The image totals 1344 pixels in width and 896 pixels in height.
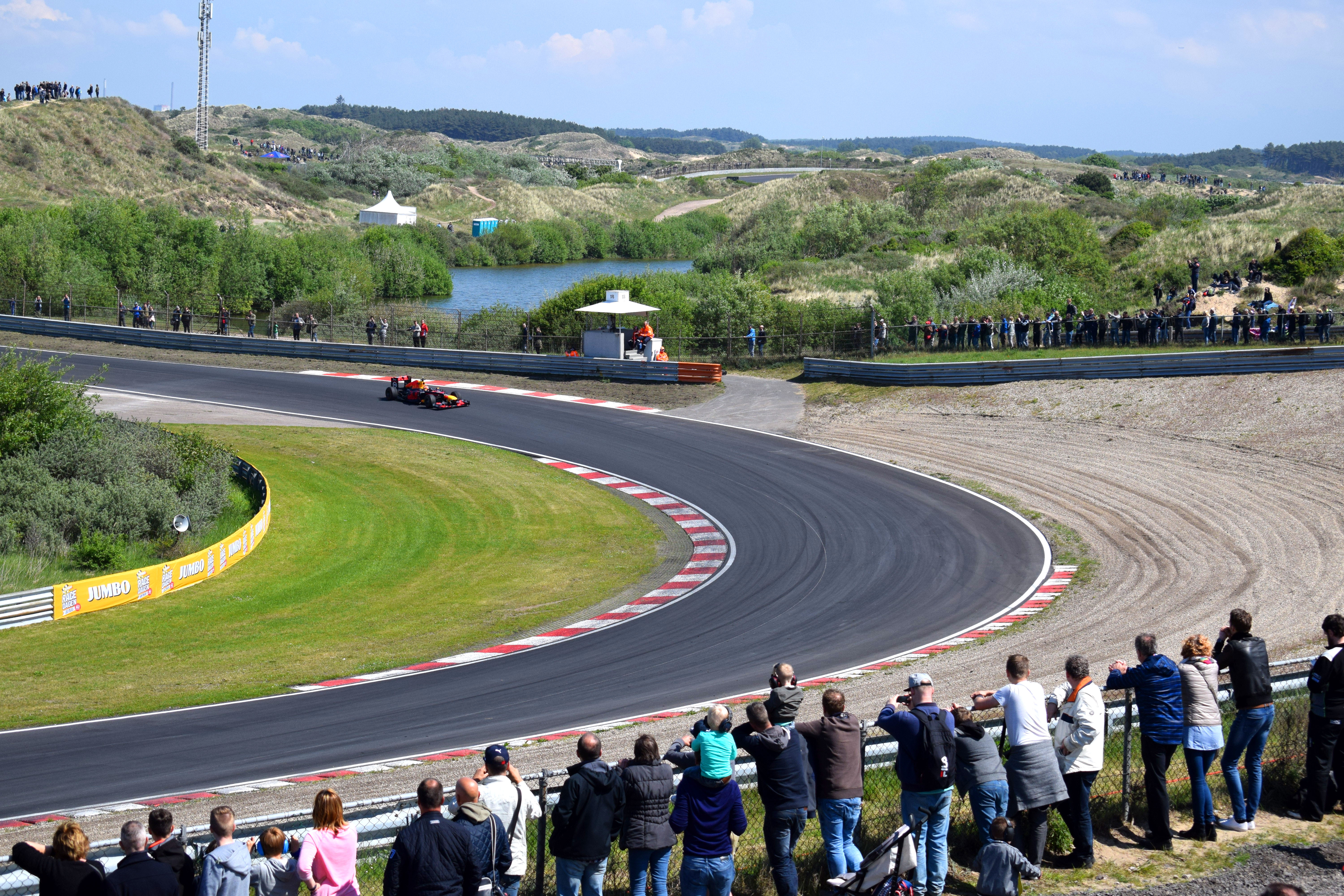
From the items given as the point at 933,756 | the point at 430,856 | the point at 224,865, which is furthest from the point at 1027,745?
the point at 224,865

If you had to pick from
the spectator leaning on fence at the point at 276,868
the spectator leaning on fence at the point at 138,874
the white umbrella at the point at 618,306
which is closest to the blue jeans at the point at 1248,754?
the spectator leaning on fence at the point at 276,868

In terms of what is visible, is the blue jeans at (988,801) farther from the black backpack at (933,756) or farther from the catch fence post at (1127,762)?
the catch fence post at (1127,762)

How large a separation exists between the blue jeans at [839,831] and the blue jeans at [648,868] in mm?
1229

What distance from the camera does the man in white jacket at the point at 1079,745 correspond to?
28.7 feet

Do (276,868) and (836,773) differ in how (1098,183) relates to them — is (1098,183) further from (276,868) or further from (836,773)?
(276,868)

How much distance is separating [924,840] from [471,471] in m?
25.8

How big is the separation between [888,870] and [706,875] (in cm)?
129

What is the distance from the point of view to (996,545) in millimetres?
25031

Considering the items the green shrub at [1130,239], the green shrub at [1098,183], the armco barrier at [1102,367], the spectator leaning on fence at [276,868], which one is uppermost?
the green shrub at [1098,183]

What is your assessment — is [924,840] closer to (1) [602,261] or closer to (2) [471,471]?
(2) [471,471]

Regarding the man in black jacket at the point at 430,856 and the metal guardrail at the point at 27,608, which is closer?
the man in black jacket at the point at 430,856

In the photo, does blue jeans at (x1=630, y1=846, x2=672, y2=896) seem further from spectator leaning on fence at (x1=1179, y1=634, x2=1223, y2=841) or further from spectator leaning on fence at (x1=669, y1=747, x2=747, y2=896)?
spectator leaning on fence at (x1=1179, y1=634, x2=1223, y2=841)

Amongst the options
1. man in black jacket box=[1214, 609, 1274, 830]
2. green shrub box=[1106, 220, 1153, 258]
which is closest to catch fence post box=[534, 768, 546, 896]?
man in black jacket box=[1214, 609, 1274, 830]

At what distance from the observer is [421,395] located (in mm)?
41094
